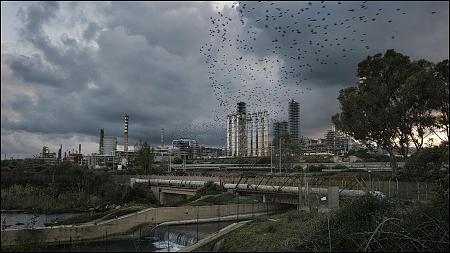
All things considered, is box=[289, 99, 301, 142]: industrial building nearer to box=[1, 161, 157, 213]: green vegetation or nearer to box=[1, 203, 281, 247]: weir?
box=[1, 161, 157, 213]: green vegetation

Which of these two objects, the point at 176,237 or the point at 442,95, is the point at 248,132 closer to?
the point at 442,95

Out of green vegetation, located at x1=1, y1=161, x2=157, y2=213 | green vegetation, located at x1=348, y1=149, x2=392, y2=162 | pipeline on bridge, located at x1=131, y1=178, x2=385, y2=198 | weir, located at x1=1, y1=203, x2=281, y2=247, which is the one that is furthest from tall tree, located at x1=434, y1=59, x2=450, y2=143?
green vegetation, located at x1=348, y1=149, x2=392, y2=162

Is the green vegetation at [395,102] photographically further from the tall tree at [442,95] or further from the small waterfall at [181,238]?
the small waterfall at [181,238]

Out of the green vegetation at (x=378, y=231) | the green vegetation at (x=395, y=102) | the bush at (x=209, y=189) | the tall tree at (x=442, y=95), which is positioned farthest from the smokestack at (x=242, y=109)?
the green vegetation at (x=378, y=231)

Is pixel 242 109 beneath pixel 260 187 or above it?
above

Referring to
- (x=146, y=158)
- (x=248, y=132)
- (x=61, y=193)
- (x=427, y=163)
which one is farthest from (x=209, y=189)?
(x=248, y=132)
